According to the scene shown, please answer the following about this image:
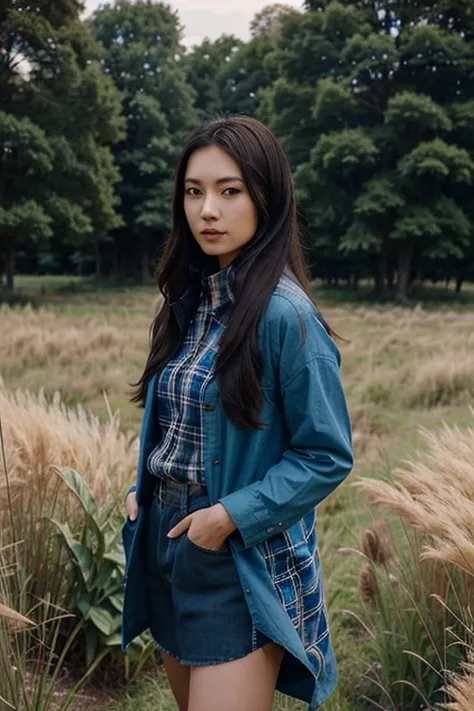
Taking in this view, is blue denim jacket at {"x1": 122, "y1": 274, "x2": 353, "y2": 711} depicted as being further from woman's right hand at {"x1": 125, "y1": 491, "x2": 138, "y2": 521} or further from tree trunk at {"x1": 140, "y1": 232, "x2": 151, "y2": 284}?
tree trunk at {"x1": 140, "y1": 232, "x2": 151, "y2": 284}

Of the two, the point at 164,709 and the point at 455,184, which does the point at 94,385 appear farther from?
the point at 455,184

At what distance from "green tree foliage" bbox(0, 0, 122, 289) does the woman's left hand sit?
19821 mm

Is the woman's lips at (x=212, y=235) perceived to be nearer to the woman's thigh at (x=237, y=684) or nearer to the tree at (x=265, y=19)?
the woman's thigh at (x=237, y=684)

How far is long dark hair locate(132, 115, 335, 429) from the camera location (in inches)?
62.4

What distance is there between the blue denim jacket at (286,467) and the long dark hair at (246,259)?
0.13 ft

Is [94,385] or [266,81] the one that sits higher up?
→ [266,81]

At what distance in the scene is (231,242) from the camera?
172 cm

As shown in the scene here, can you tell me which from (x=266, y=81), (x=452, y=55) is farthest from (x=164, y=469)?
(x=266, y=81)

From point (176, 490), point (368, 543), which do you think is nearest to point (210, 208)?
point (176, 490)

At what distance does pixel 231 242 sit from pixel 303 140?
90.7ft

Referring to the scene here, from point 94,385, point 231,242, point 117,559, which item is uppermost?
point 231,242

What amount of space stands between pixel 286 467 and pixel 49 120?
22494mm

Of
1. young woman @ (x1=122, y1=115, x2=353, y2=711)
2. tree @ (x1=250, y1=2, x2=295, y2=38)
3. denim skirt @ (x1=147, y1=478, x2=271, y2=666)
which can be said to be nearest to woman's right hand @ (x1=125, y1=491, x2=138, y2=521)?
young woman @ (x1=122, y1=115, x2=353, y2=711)

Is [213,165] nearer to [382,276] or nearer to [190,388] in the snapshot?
[190,388]
